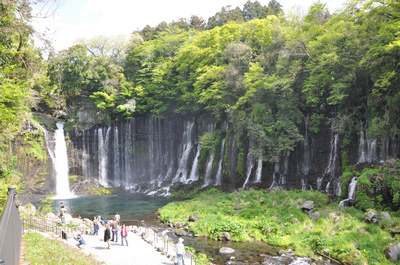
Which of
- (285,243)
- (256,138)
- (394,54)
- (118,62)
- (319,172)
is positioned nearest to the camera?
(285,243)

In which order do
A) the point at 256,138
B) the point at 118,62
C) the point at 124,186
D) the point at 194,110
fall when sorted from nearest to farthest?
the point at 256,138 < the point at 194,110 < the point at 124,186 < the point at 118,62

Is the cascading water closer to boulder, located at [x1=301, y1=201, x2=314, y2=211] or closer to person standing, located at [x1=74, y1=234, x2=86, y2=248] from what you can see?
boulder, located at [x1=301, y1=201, x2=314, y2=211]

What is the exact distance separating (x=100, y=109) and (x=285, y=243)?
119 feet

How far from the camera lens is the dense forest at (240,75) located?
16.9 meters

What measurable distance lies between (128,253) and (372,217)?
45.9 ft

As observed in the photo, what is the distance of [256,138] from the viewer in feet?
94.2

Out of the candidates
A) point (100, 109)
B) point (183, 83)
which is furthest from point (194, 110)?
point (100, 109)

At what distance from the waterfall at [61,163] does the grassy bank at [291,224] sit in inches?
800

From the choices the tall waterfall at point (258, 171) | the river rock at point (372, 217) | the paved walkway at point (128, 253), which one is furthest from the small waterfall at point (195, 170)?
the river rock at point (372, 217)

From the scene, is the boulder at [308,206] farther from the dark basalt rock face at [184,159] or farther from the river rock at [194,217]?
the river rock at [194,217]

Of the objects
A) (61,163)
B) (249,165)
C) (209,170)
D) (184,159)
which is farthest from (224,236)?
(61,163)

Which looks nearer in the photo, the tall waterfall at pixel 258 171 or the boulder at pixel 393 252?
the boulder at pixel 393 252

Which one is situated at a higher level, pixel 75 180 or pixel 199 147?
pixel 199 147

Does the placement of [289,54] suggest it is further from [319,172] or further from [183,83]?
[183,83]
